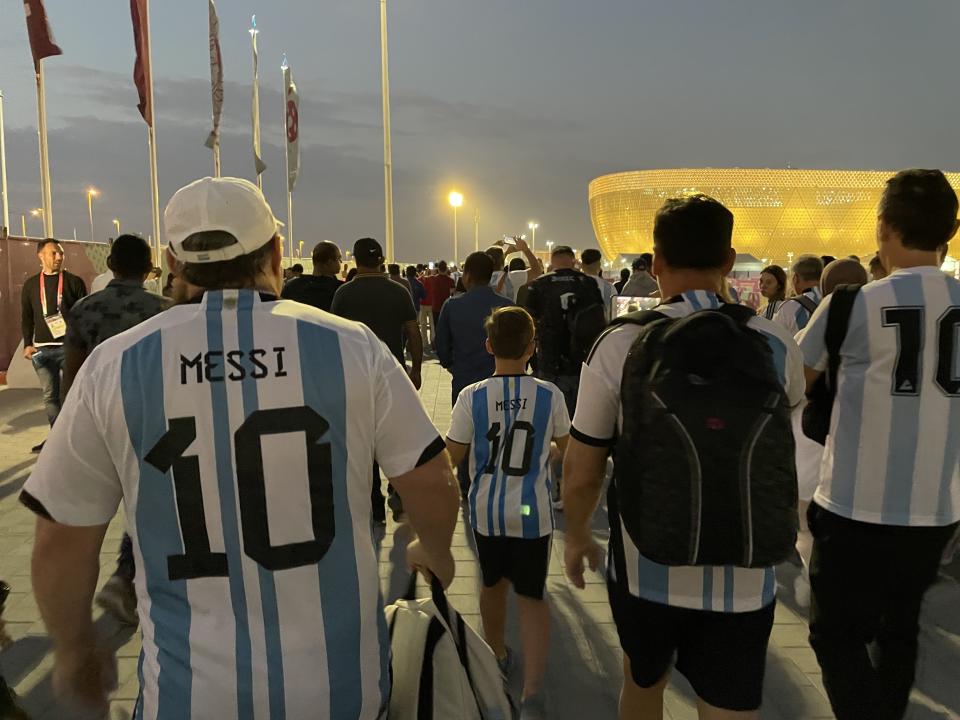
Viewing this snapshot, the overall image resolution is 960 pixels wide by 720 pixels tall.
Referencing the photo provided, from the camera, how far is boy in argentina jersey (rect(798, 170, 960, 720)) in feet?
8.32

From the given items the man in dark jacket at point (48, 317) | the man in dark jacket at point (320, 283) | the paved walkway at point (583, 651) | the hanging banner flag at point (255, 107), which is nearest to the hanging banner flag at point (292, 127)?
the hanging banner flag at point (255, 107)

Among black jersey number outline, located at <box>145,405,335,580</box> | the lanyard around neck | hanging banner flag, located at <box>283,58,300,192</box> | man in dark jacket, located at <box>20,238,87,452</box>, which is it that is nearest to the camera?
black jersey number outline, located at <box>145,405,335,580</box>

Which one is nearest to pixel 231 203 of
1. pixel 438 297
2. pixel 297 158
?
pixel 438 297

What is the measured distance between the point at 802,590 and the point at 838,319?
100 inches

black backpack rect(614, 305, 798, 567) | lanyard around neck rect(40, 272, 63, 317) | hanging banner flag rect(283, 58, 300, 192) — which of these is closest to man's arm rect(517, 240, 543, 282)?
lanyard around neck rect(40, 272, 63, 317)

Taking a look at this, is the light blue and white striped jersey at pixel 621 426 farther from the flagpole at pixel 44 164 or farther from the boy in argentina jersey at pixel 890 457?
the flagpole at pixel 44 164

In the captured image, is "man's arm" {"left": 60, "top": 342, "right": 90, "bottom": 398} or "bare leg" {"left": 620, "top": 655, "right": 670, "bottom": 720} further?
"man's arm" {"left": 60, "top": 342, "right": 90, "bottom": 398}

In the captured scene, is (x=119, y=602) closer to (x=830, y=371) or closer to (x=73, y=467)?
(x=73, y=467)

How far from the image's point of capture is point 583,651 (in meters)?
3.76

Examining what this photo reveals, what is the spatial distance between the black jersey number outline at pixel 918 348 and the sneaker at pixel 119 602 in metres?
3.99

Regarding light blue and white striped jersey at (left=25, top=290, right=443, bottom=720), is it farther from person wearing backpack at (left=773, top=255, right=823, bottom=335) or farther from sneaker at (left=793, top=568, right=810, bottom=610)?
person wearing backpack at (left=773, top=255, right=823, bottom=335)

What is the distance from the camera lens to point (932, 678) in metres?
3.47

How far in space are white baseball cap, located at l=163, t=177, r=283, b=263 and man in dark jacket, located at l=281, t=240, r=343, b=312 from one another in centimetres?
Answer: 428

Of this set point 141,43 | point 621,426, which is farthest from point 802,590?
point 141,43
